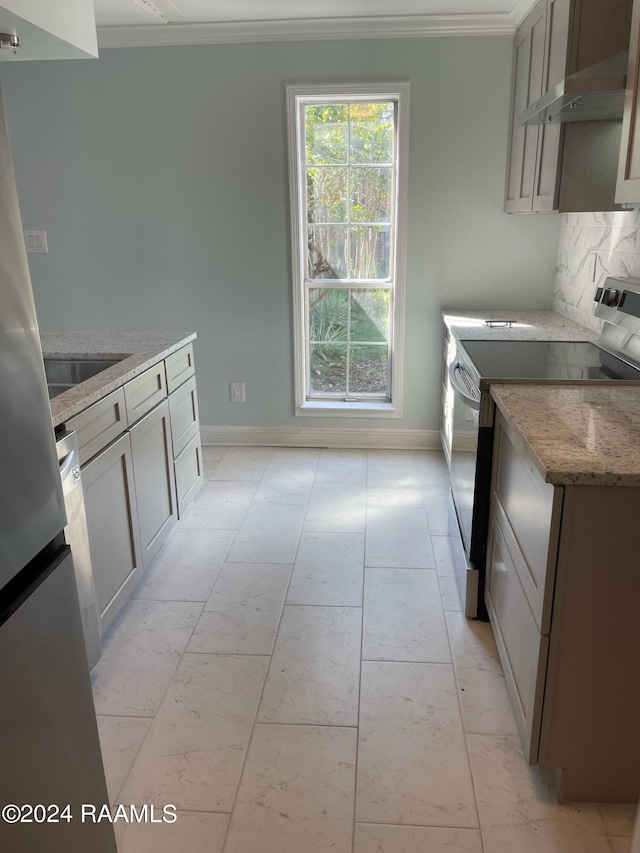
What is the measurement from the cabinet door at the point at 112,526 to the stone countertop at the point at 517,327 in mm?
1533

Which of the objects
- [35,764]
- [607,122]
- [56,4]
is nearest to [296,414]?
[607,122]

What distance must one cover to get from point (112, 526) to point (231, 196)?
2.27 meters

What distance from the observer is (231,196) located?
12.1ft

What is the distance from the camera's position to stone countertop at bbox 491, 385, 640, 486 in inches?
51.6

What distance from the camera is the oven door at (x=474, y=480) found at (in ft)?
6.97

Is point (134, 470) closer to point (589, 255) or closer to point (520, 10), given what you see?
point (589, 255)

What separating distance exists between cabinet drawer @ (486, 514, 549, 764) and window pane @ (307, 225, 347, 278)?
219 centimetres

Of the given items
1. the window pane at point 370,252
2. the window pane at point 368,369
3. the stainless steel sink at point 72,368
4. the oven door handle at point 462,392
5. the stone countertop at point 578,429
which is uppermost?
the window pane at point 370,252

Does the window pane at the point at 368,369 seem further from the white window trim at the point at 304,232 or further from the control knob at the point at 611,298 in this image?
the control knob at the point at 611,298

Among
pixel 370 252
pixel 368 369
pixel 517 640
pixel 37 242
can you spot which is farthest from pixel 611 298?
pixel 37 242

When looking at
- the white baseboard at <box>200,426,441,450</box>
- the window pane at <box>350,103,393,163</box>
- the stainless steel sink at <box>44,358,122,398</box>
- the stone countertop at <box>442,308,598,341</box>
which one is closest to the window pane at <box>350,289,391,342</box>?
the stone countertop at <box>442,308,598,341</box>

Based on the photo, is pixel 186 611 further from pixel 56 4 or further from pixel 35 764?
pixel 56 4

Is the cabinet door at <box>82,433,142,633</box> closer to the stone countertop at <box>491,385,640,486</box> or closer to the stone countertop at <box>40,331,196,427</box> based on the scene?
the stone countertop at <box>40,331,196,427</box>

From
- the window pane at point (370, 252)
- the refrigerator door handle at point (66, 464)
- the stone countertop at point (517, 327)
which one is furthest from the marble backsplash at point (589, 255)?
the refrigerator door handle at point (66, 464)
